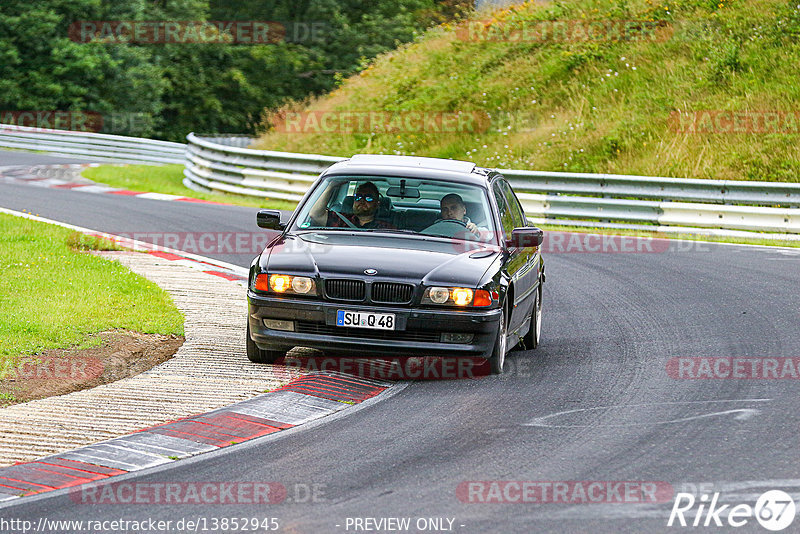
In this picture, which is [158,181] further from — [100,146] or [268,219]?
[268,219]

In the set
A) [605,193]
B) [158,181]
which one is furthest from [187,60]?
[605,193]

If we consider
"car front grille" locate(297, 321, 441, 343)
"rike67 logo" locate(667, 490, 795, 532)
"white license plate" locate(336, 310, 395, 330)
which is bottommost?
"rike67 logo" locate(667, 490, 795, 532)

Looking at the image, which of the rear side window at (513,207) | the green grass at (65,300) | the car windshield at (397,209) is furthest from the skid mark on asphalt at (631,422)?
the green grass at (65,300)

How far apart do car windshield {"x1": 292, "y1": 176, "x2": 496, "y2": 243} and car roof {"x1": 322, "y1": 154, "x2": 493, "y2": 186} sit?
0.18 ft

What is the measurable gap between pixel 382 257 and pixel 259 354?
4.21 ft

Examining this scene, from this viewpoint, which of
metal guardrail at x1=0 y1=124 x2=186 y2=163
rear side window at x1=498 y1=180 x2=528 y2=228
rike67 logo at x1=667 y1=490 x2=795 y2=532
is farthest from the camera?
metal guardrail at x1=0 y1=124 x2=186 y2=163

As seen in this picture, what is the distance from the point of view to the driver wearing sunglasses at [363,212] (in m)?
10.1

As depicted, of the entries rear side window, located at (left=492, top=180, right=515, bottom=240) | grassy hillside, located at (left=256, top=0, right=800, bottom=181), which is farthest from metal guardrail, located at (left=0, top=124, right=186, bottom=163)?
rear side window, located at (left=492, top=180, right=515, bottom=240)

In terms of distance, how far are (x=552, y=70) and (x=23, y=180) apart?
13.8m

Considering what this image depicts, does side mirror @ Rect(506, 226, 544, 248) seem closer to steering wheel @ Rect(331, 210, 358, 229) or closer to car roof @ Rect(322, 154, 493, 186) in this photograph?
car roof @ Rect(322, 154, 493, 186)

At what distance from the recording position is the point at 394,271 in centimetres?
898

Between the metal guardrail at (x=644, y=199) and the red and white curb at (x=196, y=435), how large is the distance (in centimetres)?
1312

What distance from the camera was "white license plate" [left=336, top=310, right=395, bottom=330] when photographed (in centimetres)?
888

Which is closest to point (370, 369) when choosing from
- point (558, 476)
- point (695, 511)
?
point (558, 476)
